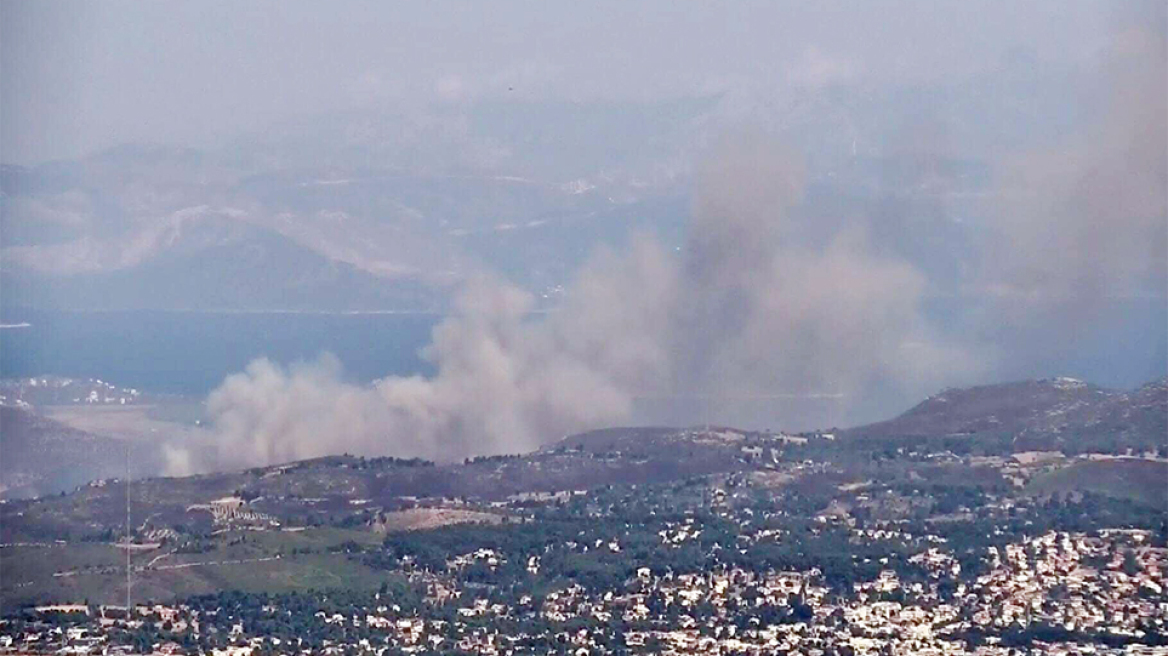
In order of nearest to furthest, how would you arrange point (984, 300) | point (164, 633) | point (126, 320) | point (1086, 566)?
point (164, 633) → point (1086, 566) → point (984, 300) → point (126, 320)

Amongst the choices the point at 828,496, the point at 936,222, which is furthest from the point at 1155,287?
the point at 828,496

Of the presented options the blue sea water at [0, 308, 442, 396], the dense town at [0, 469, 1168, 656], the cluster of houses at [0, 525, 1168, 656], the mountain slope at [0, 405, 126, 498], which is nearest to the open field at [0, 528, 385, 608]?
the dense town at [0, 469, 1168, 656]

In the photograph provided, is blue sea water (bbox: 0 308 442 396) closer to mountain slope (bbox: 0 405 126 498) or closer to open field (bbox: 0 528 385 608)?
mountain slope (bbox: 0 405 126 498)

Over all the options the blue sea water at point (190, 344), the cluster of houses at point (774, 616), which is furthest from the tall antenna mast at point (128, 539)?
the blue sea water at point (190, 344)

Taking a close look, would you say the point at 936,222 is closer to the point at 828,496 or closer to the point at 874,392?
the point at 874,392

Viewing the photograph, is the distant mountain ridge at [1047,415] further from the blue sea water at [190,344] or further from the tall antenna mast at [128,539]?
the blue sea water at [190,344]

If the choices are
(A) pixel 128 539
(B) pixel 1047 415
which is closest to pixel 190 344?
(B) pixel 1047 415

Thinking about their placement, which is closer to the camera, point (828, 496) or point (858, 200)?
point (828, 496)
